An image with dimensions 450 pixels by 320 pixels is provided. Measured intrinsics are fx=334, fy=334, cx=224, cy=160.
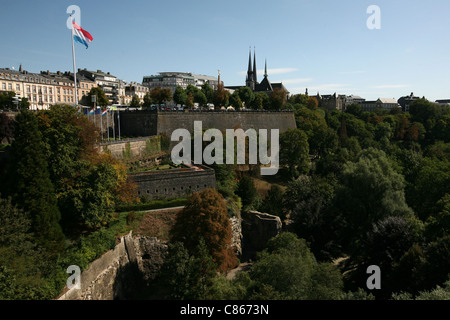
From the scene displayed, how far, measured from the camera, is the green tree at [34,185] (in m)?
20.1

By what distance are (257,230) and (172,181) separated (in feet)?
29.2

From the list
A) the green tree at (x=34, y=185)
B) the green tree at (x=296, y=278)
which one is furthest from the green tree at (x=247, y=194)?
the green tree at (x=34, y=185)

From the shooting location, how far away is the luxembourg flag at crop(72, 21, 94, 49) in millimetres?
30053

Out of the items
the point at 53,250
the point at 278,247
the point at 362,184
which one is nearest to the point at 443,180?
→ the point at 362,184

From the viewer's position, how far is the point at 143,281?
80.1 feet

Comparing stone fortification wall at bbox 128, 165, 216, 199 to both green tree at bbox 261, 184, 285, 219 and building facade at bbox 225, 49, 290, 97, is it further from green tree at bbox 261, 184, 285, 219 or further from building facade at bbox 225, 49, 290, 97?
building facade at bbox 225, 49, 290, 97

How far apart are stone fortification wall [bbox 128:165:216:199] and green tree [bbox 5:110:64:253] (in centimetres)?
754

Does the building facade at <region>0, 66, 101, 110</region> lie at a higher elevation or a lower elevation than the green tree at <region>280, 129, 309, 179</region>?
higher

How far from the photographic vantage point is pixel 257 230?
100ft

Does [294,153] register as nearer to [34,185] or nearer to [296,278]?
[296,278]

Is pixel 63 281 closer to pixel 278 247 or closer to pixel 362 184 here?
pixel 278 247

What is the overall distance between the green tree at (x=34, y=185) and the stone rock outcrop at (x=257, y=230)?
50.8 ft

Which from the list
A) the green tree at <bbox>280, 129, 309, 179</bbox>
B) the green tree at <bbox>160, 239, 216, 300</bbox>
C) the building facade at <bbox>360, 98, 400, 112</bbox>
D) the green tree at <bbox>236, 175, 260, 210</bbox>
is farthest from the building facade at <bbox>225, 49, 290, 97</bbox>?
the green tree at <bbox>160, 239, 216, 300</bbox>
